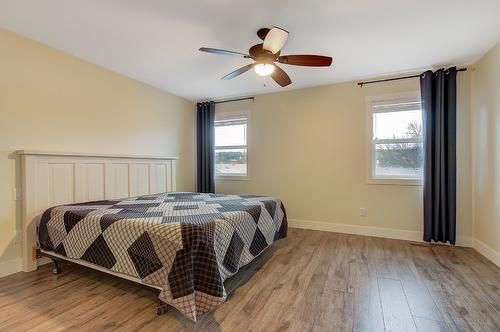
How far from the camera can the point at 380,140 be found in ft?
11.7

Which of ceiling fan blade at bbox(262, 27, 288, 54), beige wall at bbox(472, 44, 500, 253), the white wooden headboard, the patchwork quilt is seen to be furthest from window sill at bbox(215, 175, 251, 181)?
beige wall at bbox(472, 44, 500, 253)

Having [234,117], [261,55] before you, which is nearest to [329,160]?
[234,117]

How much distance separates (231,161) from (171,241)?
3155 mm

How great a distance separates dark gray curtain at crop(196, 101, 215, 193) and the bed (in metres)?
1.65

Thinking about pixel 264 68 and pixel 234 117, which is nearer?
pixel 264 68

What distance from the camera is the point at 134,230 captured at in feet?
5.87

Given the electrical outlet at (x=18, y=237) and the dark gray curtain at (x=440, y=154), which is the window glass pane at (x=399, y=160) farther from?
the electrical outlet at (x=18, y=237)

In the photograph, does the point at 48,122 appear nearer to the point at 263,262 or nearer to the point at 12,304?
the point at 12,304

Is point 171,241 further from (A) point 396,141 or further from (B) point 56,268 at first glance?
(A) point 396,141

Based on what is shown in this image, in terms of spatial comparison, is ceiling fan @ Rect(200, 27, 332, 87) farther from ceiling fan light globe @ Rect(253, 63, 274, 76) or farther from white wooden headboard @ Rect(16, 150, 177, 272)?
white wooden headboard @ Rect(16, 150, 177, 272)

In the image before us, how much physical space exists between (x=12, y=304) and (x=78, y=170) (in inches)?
55.0

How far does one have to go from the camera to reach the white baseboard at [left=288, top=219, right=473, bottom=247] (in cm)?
331

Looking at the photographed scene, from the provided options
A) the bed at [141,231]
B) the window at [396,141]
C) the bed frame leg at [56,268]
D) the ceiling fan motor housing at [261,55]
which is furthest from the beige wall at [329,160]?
the bed frame leg at [56,268]

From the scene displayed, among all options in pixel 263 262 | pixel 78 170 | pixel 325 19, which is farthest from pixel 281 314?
pixel 78 170
